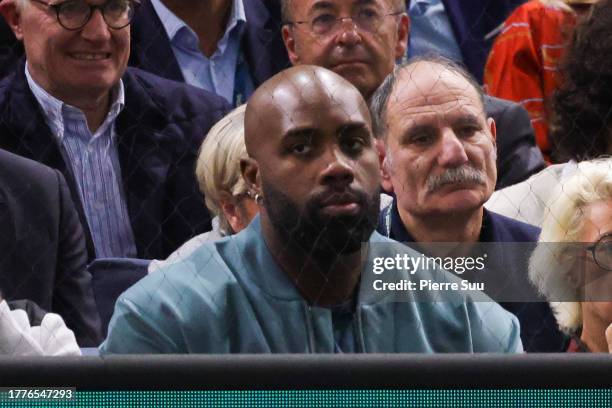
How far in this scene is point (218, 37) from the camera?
3777 mm

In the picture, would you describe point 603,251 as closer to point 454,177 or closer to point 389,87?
point 454,177

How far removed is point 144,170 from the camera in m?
3.30

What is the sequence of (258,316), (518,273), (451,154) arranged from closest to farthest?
(258,316) → (518,273) → (451,154)

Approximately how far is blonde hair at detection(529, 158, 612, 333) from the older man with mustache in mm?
81

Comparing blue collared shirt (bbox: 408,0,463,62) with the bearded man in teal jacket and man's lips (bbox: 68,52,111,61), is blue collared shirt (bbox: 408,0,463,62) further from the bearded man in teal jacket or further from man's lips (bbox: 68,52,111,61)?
the bearded man in teal jacket

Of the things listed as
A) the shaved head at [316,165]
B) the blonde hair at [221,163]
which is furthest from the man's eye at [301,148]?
the blonde hair at [221,163]

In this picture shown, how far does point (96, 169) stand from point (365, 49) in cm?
72

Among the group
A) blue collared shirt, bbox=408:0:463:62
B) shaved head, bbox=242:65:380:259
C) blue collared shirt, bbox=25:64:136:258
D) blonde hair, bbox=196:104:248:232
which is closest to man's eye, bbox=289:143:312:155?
shaved head, bbox=242:65:380:259

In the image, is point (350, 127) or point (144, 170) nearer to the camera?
point (350, 127)

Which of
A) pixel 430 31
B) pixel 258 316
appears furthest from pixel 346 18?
pixel 258 316

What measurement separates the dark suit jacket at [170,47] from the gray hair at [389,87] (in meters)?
0.40

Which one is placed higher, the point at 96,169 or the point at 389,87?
the point at 389,87

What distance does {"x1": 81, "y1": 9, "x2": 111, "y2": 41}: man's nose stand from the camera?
332cm

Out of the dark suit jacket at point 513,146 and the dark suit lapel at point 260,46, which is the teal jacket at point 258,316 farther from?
the dark suit lapel at point 260,46
